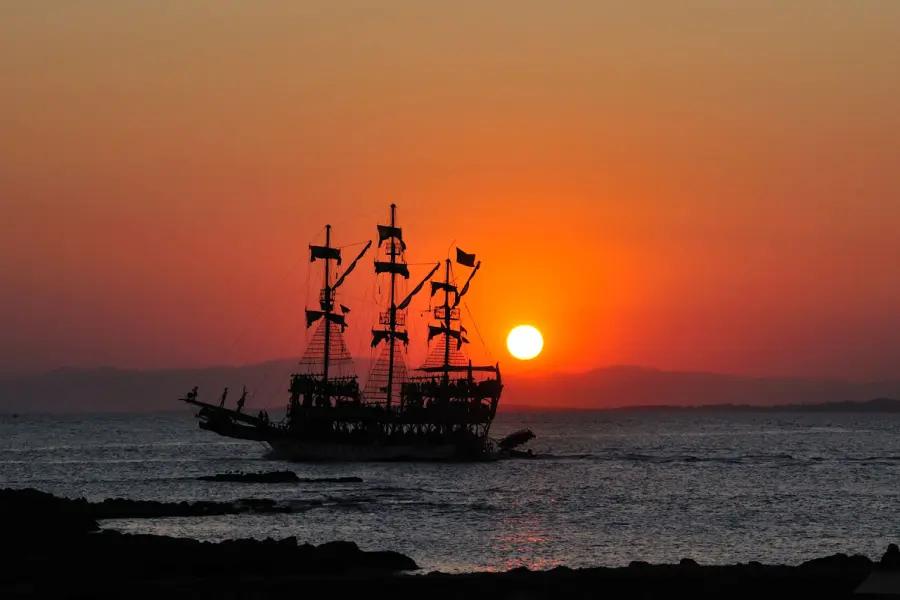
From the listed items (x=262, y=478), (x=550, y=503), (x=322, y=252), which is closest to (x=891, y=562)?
(x=550, y=503)

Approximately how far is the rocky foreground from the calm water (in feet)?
25.2

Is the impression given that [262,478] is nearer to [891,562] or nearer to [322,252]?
[322,252]

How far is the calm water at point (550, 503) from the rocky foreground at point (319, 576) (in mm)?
7667

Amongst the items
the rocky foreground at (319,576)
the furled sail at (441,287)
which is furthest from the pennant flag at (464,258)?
the rocky foreground at (319,576)

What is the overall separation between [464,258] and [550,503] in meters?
60.5

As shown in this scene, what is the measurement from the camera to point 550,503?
3100 inches

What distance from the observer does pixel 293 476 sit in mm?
96062

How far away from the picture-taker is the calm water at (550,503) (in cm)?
5500

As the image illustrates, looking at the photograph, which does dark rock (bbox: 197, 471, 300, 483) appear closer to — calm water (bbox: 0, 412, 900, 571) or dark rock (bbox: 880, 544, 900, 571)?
calm water (bbox: 0, 412, 900, 571)

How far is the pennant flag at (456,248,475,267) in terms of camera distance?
136m

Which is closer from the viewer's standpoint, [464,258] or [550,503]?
[550,503]

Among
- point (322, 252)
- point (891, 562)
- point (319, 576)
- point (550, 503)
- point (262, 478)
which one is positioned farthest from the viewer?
point (322, 252)

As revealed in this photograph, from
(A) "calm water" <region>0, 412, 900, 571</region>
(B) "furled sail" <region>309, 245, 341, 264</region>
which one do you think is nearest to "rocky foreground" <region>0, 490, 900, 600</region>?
(A) "calm water" <region>0, 412, 900, 571</region>

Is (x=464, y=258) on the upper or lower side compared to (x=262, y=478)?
upper
